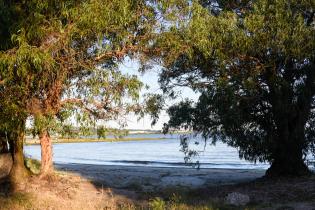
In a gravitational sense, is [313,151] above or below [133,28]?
below

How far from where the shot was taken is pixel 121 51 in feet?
45.1

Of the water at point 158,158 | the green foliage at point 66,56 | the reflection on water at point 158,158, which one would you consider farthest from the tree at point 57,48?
the water at point 158,158

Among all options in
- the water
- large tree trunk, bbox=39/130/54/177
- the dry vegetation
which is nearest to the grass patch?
the dry vegetation

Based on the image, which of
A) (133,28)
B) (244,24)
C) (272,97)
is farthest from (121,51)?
(272,97)

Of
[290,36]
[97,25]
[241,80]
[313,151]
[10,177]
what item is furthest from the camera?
[313,151]

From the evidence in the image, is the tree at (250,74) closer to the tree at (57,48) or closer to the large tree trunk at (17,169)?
the tree at (57,48)

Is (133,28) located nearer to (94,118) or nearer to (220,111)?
(94,118)

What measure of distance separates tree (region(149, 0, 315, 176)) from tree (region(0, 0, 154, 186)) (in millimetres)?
1431

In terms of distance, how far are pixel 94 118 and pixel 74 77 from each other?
4.13 feet

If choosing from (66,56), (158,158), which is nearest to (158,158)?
(158,158)

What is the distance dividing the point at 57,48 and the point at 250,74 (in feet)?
25.9

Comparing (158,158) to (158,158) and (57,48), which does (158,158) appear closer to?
(158,158)

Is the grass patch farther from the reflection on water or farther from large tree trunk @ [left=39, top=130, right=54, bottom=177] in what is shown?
the reflection on water

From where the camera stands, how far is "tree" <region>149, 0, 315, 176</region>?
52.3ft
